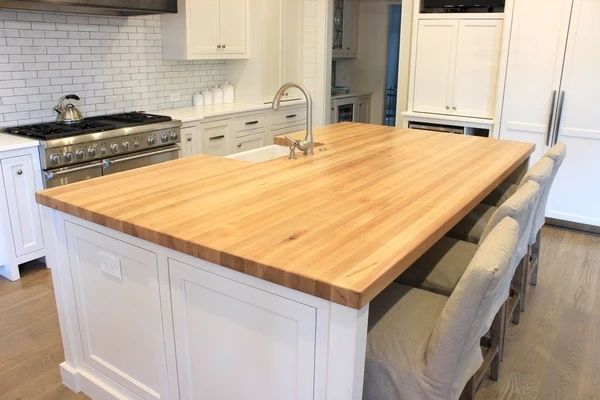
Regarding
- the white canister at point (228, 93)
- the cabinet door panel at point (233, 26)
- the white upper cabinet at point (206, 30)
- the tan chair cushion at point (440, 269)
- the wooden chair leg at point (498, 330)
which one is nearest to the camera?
the tan chair cushion at point (440, 269)

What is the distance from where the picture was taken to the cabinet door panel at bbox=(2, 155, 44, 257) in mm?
3115

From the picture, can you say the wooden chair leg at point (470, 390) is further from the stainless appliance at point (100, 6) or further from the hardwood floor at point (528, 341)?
the stainless appliance at point (100, 6)

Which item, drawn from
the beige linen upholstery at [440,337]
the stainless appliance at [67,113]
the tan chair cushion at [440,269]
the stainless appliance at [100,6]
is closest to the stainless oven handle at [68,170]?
the stainless appliance at [67,113]

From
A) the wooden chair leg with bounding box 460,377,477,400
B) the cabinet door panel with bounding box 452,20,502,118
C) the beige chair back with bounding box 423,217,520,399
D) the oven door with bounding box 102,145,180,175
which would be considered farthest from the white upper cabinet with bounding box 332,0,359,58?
the beige chair back with bounding box 423,217,520,399

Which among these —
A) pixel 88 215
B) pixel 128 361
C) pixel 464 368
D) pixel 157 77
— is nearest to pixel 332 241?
pixel 464 368

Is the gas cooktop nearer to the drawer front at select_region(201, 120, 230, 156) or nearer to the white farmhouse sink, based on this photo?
the drawer front at select_region(201, 120, 230, 156)

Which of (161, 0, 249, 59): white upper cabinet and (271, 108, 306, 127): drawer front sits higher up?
(161, 0, 249, 59): white upper cabinet

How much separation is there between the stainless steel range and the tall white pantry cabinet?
2.83 meters

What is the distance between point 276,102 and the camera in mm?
2480

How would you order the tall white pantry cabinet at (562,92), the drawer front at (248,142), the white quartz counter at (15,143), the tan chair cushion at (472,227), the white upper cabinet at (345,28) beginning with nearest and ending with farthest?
1. the tan chair cushion at (472,227)
2. the white quartz counter at (15,143)
3. the tall white pantry cabinet at (562,92)
4. the drawer front at (248,142)
5. the white upper cabinet at (345,28)

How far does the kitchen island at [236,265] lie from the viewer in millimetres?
1349

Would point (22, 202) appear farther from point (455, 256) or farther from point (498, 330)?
point (498, 330)

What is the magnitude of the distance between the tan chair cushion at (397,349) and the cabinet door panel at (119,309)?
29.3 inches

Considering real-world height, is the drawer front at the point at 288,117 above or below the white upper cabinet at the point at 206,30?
below
